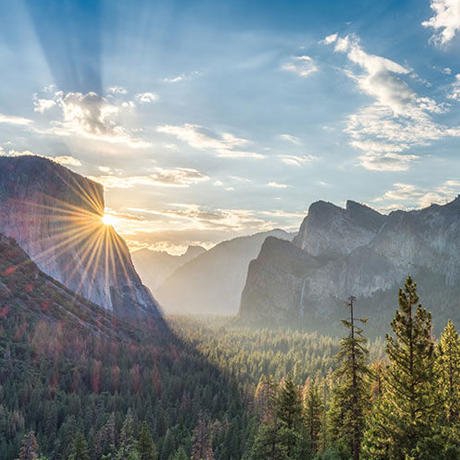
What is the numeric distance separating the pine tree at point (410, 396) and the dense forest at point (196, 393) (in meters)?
0.07

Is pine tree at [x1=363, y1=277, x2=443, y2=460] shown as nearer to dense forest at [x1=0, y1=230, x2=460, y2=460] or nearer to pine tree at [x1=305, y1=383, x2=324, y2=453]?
dense forest at [x1=0, y1=230, x2=460, y2=460]

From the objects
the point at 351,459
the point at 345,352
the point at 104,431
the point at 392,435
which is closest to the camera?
the point at 392,435

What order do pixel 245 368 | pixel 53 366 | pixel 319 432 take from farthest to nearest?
pixel 245 368
pixel 53 366
pixel 319 432

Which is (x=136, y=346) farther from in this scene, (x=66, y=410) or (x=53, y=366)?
(x=66, y=410)

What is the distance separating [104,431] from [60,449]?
9.51 meters

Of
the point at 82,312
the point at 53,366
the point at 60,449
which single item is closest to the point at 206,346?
the point at 82,312

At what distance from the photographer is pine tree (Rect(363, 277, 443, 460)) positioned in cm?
2455

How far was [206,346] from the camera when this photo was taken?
194875mm

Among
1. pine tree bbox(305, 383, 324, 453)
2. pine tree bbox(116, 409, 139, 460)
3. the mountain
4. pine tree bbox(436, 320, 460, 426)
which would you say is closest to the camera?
pine tree bbox(116, 409, 139, 460)

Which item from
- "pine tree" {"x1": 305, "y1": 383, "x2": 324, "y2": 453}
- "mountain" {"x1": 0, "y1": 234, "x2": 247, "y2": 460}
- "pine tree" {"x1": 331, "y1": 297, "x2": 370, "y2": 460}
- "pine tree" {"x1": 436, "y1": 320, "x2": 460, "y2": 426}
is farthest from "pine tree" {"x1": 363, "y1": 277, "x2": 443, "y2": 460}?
"mountain" {"x1": 0, "y1": 234, "x2": 247, "y2": 460}

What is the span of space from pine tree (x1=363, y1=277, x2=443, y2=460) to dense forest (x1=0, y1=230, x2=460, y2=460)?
7 cm

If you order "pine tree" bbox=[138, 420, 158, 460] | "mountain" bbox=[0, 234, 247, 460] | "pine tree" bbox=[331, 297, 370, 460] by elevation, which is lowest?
"mountain" bbox=[0, 234, 247, 460]

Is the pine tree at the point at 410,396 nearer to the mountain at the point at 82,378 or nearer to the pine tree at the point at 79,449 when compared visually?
the mountain at the point at 82,378

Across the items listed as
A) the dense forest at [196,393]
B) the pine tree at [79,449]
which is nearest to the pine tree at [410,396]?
the dense forest at [196,393]
